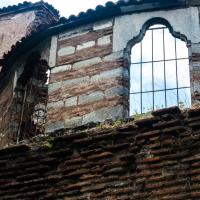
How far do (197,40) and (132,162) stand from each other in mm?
2293

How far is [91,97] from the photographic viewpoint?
7.70 metres

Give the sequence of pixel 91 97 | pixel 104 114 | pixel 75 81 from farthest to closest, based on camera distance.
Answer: pixel 75 81, pixel 91 97, pixel 104 114

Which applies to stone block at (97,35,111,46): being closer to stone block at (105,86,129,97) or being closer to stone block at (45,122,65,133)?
stone block at (105,86,129,97)

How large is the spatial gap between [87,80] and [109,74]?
0.34 m

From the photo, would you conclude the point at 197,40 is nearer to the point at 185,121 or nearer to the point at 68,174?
the point at 185,121

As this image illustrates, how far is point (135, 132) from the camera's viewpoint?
652cm

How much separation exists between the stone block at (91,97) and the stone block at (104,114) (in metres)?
0.21

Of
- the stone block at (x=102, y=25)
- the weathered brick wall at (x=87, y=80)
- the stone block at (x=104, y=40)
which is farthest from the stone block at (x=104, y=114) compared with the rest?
the stone block at (x=102, y=25)

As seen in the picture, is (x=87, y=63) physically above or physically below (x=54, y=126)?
above

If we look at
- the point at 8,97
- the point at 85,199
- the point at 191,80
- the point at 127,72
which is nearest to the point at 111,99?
the point at 127,72

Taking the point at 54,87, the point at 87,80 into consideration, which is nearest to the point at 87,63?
the point at 87,80

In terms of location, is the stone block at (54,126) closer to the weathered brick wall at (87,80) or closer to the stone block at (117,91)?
the weathered brick wall at (87,80)

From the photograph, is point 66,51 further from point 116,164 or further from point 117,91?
point 116,164

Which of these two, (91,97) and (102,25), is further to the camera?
(102,25)
